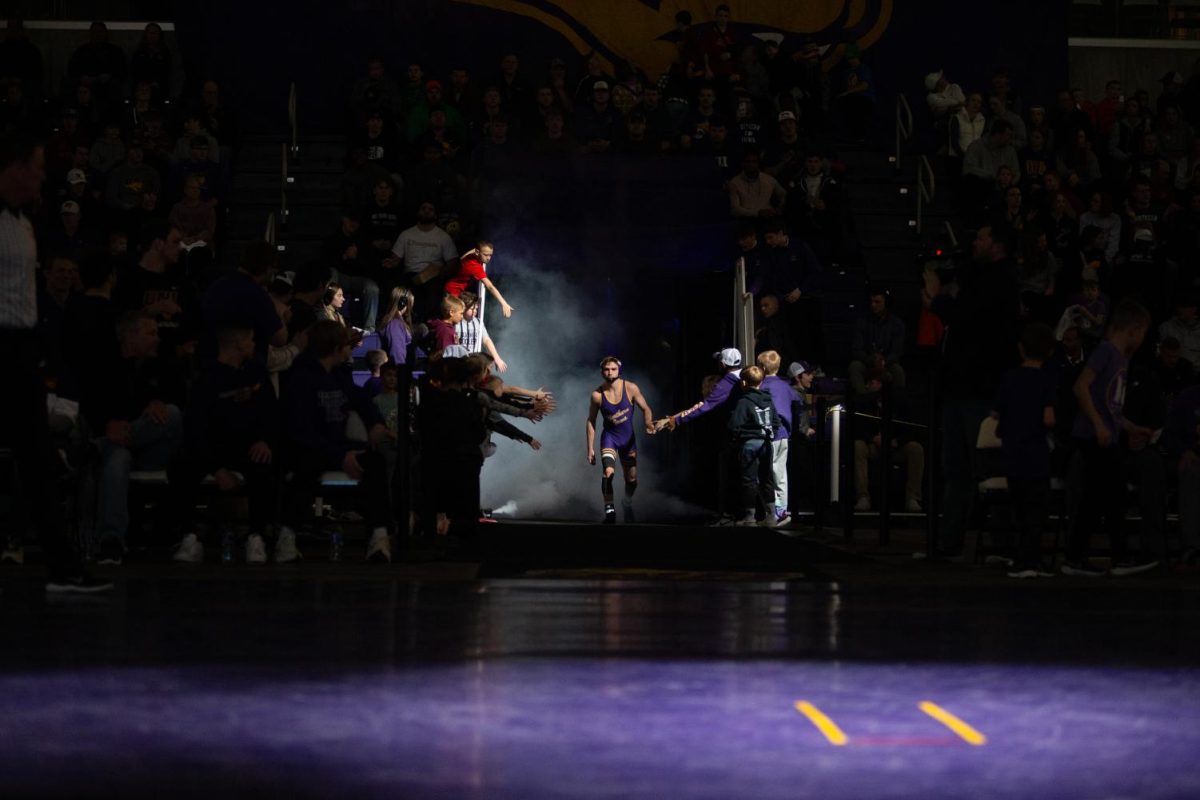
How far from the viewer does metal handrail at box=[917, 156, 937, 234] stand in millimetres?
22531

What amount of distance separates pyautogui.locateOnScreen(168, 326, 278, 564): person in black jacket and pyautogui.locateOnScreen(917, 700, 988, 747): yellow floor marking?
6310 millimetres

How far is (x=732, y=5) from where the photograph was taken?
25.7 m

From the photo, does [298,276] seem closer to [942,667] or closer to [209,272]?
[209,272]

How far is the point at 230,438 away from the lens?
11.0 meters

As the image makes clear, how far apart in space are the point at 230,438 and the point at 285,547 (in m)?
0.69

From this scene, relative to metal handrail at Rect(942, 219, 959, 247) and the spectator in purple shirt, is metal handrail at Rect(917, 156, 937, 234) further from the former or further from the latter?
the spectator in purple shirt

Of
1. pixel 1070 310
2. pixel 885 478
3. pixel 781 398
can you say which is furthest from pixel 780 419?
pixel 885 478

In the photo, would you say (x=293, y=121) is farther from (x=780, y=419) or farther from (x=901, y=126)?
(x=780, y=419)

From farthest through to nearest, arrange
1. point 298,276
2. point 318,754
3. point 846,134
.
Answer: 1. point 846,134
2. point 298,276
3. point 318,754

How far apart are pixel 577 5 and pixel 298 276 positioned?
14.0m

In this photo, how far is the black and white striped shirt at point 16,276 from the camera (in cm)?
823

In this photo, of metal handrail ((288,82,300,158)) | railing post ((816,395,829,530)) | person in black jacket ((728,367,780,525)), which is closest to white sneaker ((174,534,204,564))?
railing post ((816,395,829,530))

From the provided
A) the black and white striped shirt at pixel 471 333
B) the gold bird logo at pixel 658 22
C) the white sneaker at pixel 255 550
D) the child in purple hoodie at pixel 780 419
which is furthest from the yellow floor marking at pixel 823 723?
the gold bird logo at pixel 658 22

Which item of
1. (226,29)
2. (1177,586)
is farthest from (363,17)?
(1177,586)
